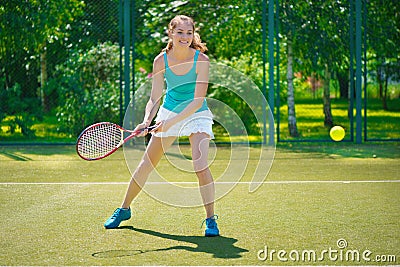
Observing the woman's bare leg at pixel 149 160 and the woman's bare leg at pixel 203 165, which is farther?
the woman's bare leg at pixel 149 160

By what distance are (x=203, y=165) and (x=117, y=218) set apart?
676 mm

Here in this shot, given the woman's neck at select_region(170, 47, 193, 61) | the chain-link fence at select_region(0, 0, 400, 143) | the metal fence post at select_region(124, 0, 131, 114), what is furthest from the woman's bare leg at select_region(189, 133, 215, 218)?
the metal fence post at select_region(124, 0, 131, 114)

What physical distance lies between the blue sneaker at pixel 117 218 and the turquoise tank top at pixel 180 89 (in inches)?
29.6

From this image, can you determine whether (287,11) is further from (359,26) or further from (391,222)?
(391,222)

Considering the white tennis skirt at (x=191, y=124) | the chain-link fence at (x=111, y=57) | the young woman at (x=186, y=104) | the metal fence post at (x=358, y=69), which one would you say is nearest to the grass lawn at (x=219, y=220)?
the young woman at (x=186, y=104)

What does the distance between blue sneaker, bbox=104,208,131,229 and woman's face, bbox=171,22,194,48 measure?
1151mm

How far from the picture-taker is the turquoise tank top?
516 cm

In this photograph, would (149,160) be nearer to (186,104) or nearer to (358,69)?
(186,104)

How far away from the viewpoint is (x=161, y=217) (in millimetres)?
5727

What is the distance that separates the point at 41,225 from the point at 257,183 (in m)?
2.66

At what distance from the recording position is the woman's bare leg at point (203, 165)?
5.14 m

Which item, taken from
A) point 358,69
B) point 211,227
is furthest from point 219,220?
point 358,69

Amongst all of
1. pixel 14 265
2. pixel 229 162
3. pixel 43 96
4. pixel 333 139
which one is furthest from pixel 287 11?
pixel 14 265

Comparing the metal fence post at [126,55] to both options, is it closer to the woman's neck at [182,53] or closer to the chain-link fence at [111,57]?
the chain-link fence at [111,57]
